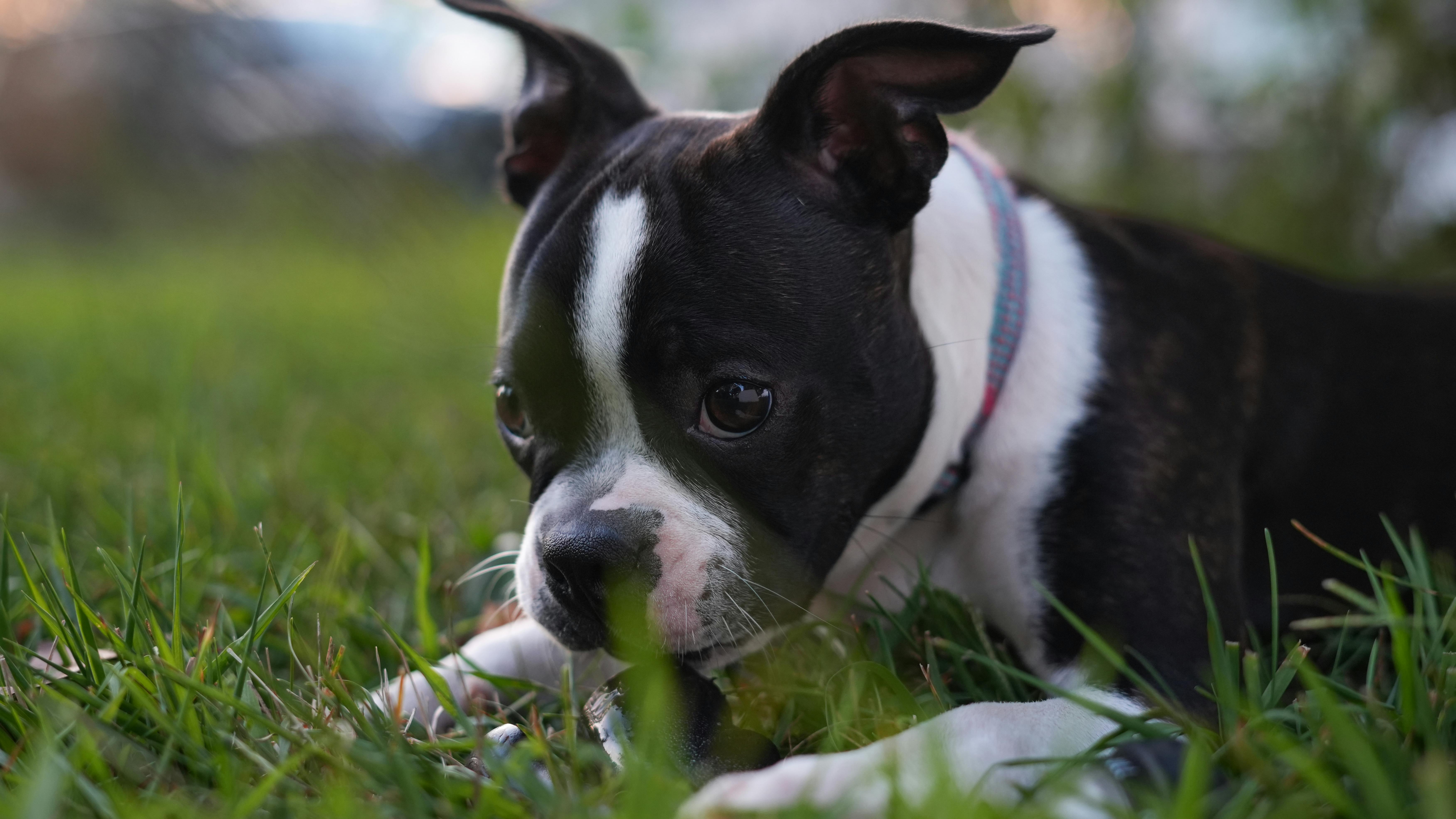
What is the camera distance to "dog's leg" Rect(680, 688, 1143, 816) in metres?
1.51

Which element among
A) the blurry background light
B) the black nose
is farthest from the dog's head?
the blurry background light

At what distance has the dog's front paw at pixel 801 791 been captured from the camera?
150 centimetres

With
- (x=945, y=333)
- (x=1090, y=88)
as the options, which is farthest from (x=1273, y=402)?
(x=1090, y=88)

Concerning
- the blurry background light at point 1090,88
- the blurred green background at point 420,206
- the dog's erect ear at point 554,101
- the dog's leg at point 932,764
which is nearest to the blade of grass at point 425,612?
the blurred green background at point 420,206

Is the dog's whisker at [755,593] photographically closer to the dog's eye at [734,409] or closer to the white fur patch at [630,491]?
the white fur patch at [630,491]

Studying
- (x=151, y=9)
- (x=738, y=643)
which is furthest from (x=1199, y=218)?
(x=151, y=9)

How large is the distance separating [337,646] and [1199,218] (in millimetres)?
5357

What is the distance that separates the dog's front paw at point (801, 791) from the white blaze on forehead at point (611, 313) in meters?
0.80

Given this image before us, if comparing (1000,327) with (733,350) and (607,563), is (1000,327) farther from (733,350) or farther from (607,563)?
(607,563)

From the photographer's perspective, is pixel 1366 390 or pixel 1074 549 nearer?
pixel 1074 549

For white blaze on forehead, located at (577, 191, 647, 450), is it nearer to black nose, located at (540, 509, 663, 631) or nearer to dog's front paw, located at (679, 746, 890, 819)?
black nose, located at (540, 509, 663, 631)

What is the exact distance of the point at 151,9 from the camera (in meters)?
7.22

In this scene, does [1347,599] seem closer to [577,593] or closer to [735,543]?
[735,543]

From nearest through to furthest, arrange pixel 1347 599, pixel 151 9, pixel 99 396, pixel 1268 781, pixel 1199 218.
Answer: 1. pixel 1268 781
2. pixel 1347 599
3. pixel 99 396
4. pixel 1199 218
5. pixel 151 9
